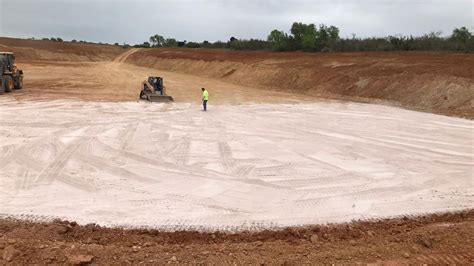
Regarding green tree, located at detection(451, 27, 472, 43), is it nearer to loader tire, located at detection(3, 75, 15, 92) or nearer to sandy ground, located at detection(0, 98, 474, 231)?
sandy ground, located at detection(0, 98, 474, 231)

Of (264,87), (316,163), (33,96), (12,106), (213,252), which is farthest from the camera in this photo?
(264,87)

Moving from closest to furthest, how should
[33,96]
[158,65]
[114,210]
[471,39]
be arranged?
[114,210] < [33,96] < [471,39] < [158,65]

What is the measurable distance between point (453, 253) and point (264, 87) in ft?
104

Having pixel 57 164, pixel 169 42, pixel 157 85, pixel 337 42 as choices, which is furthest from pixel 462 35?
pixel 169 42

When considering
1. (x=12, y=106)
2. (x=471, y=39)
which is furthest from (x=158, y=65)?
(x=12, y=106)

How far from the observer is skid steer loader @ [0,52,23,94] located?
25812 millimetres

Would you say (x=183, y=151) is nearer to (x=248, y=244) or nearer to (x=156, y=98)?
(x=248, y=244)

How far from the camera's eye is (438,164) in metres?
12.7

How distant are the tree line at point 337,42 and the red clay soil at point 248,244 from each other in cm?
3904

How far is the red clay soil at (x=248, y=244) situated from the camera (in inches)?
259

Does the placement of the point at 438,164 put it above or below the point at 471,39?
below

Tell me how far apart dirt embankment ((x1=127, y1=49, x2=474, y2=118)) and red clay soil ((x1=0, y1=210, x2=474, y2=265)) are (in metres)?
15.6

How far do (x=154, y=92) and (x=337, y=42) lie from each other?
3922 centimetres

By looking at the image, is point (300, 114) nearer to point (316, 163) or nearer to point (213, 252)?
point (316, 163)
